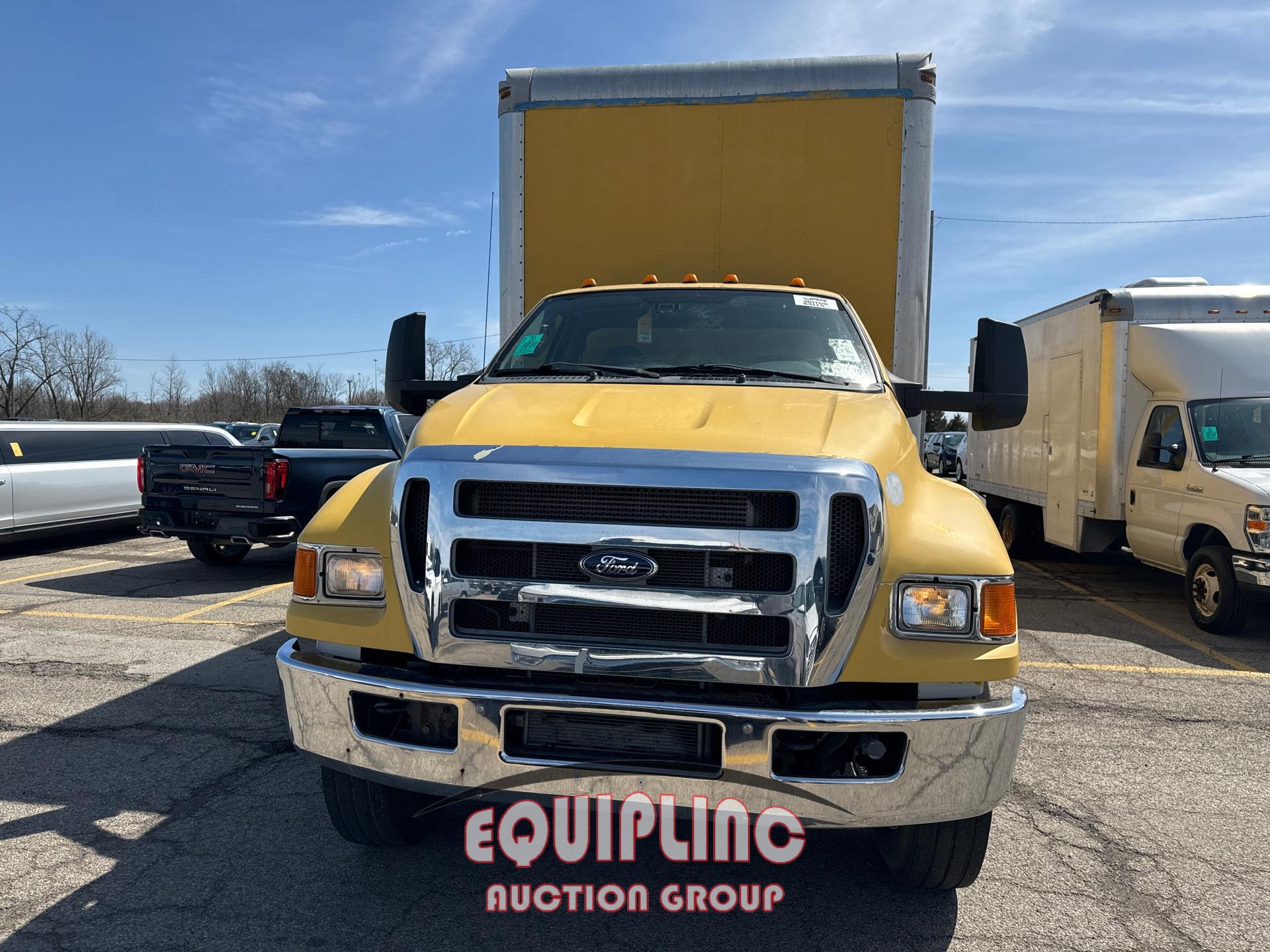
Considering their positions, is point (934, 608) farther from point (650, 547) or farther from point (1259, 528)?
point (1259, 528)

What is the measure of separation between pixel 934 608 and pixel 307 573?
1.97 metres

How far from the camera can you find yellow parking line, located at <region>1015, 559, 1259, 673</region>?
6.68 metres

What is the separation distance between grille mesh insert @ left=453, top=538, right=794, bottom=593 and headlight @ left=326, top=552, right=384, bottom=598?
12.1 inches

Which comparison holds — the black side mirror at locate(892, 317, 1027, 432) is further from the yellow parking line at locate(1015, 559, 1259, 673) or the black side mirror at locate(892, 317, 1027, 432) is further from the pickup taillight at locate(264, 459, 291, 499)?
the pickup taillight at locate(264, 459, 291, 499)

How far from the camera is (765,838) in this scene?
3066mm

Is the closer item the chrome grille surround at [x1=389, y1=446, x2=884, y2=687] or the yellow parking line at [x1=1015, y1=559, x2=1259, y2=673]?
Answer: the chrome grille surround at [x1=389, y1=446, x2=884, y2=687]

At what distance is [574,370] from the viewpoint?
402 cm

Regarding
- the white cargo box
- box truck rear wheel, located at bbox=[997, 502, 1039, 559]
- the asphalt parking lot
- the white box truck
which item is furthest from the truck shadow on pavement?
box truck rear wheel, located at bbox=[997, 502, 1039, 559]

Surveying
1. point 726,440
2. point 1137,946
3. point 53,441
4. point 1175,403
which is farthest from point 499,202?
point 53,441

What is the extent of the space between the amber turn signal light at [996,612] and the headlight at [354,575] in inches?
71.4

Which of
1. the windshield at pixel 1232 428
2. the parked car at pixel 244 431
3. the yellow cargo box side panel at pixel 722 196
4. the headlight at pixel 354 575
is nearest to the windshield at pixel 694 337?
the yellow cargo box side panel at pixel 722 196

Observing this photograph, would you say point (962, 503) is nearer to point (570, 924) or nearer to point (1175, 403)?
point (570, 924)

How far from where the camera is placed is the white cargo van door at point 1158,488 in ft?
26.4

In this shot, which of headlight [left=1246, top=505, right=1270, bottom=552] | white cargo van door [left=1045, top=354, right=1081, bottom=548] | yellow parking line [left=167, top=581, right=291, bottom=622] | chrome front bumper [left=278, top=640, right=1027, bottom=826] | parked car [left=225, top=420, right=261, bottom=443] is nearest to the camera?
chrome front bumper [left=278, top=640, right=1027, bottom=826]
